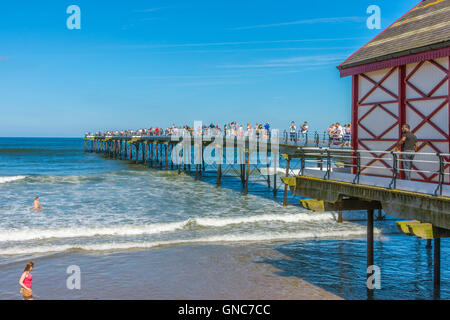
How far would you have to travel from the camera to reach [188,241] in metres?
16.2

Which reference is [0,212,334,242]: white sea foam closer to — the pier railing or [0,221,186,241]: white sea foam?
[0,221,186,241]: white sea foam

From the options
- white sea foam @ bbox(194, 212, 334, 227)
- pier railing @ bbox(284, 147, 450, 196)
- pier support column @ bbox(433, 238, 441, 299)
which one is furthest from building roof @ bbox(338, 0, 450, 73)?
white sea foam @ bbox(194, 212, 334, 227)

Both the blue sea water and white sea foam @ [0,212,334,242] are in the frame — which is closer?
the blue sea water

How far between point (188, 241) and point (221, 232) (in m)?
2.04

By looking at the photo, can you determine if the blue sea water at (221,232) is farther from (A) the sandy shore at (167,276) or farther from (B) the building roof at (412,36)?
(B) the building roof at (412,36)

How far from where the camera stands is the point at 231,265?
1279 cm

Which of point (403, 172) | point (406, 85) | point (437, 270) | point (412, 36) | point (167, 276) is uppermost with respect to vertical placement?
point (412, 36)

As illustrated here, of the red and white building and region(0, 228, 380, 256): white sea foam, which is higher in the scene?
the red and white building

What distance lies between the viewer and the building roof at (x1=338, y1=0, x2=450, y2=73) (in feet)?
29.7

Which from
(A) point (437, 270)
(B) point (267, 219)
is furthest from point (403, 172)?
(B) point (267, 219)

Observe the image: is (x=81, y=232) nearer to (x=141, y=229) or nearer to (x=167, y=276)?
(x=141, y=229)

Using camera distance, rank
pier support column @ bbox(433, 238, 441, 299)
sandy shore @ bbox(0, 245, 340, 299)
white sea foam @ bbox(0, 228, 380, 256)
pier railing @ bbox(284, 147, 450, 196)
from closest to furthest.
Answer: pier railing @ bbox(284, 147, 450, 196) → pier support column @ bbox(433, 238, 441, 299) → sandy shore @ bbox(0, 245, 340, 299) → white sea foam @ bbox(0, 228, 380, 256)

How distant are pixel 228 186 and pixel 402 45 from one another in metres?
25.2
